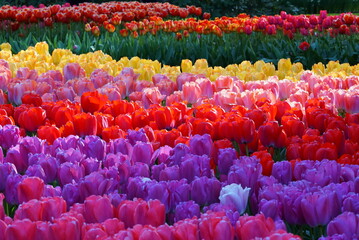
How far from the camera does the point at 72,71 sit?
4.38 metres

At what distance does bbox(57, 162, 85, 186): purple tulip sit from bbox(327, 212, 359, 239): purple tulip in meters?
0.90

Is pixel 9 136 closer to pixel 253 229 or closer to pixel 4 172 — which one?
pixel 4 172

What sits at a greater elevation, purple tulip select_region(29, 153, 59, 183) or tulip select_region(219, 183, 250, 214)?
tulip select_region(219, 183, 250, 214)

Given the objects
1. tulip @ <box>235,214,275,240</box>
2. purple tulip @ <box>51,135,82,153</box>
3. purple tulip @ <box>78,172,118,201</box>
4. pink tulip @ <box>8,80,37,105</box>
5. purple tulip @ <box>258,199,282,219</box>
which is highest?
tulip @ <box>235,214,275,240</box>

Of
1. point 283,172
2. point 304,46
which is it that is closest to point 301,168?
point 283,172

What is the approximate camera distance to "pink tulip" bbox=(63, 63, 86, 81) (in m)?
4.37

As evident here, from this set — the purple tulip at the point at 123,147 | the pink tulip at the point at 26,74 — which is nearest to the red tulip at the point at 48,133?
the purple tulip at the point at 123,147

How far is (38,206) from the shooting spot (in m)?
1.60

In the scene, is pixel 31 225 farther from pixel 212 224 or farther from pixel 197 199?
pixel 197 199

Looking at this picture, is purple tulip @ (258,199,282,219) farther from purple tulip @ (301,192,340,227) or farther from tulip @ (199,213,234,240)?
tulip @ (199,213,234,240)

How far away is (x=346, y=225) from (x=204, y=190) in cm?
48

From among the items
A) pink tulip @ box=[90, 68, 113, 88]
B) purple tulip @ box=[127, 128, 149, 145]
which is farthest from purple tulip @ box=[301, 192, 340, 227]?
pink tulip @ box=[90, 68, 113, 88]

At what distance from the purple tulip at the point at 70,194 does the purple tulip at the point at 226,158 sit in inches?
22.3

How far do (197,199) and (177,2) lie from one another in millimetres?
15711
